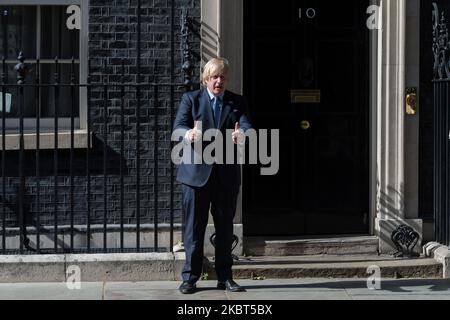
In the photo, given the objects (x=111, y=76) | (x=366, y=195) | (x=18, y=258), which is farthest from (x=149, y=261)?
(x=366, y=195)

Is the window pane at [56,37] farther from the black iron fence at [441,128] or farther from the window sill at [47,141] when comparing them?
the black iron fence at [441,128]

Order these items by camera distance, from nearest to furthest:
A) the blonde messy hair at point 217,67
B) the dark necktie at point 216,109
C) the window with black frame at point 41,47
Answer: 1. the blonde messy hair at point 217,67
2. the dark necktie at point 216,109
3. the window with black frame at point 41,47

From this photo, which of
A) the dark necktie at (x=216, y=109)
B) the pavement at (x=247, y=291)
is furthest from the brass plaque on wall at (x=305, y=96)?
the pavement at (x=247, y=291)

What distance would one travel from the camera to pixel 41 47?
8273 mm

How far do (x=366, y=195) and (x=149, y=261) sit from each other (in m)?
2.37

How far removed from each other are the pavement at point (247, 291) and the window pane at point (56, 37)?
228 centimetres

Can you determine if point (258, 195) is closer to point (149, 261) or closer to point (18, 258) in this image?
point (149, 261)

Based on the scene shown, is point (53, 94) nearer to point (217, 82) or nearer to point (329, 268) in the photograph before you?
point (217, 82)

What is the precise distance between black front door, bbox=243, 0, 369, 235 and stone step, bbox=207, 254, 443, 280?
23.4 inches

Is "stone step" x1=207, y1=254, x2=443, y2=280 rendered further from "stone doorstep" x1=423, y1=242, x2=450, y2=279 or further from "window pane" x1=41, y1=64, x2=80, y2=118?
"window pane" x1=41, y1=64, x2=80, y2=118

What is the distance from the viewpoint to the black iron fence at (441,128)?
7719mm

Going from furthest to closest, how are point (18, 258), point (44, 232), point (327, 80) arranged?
point (327, 80) → point (44, 232) → point (18, 258)

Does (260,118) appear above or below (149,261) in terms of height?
above

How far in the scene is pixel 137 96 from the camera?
7.52 m
